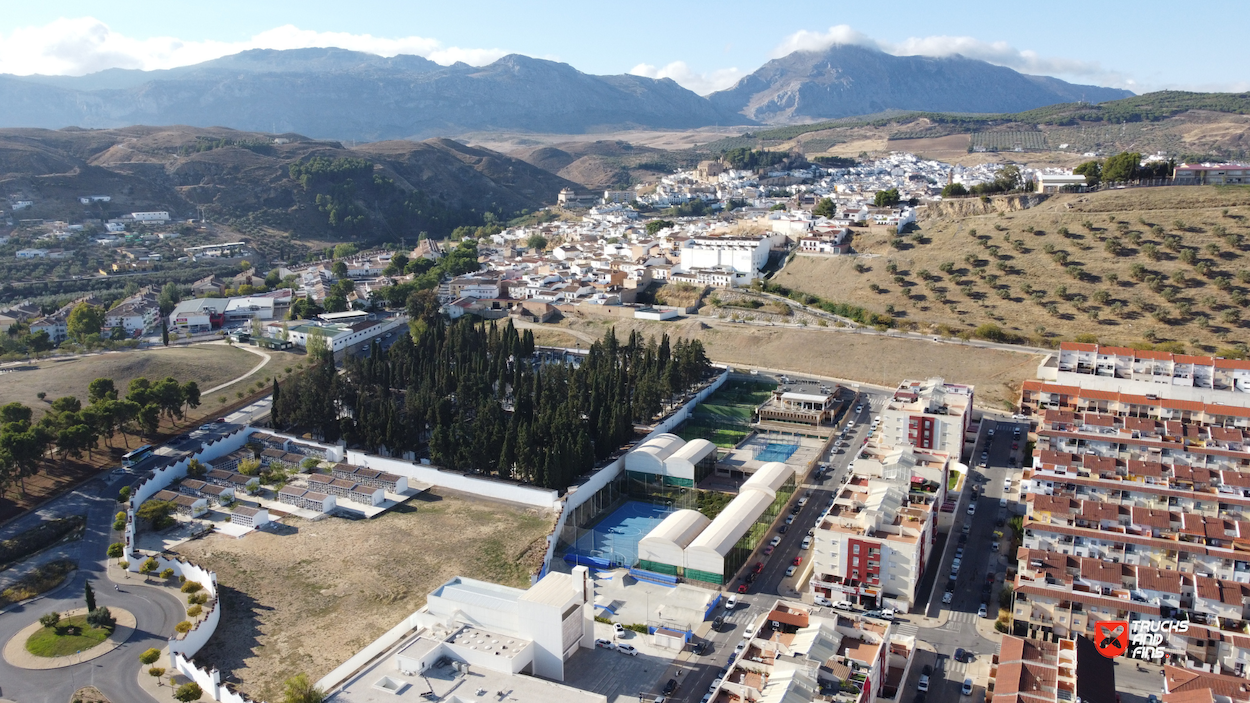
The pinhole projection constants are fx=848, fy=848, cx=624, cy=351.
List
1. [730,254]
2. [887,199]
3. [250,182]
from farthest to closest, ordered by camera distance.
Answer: [250,182] → [887,199] → [730,254]

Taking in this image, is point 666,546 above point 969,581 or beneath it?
above

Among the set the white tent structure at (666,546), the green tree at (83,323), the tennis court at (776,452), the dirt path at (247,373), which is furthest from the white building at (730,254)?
the green tree at (83,323)

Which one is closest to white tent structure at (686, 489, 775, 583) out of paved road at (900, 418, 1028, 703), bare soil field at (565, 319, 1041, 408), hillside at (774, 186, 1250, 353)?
paved road at (900, 418, 1028, 703)

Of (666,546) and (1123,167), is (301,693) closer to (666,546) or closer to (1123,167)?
(666,546)

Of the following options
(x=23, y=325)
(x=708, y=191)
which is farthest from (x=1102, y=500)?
(x=708, y=191)

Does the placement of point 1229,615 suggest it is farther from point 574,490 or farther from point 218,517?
point 218,517

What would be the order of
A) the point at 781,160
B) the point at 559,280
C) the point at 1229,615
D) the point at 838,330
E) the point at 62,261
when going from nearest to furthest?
the point at 1229,615, the point at 838,330, the point at 559,280, the point at 62,261, the point at 781,160

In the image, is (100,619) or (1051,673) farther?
(100,619)

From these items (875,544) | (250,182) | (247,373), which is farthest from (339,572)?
(250,182)
